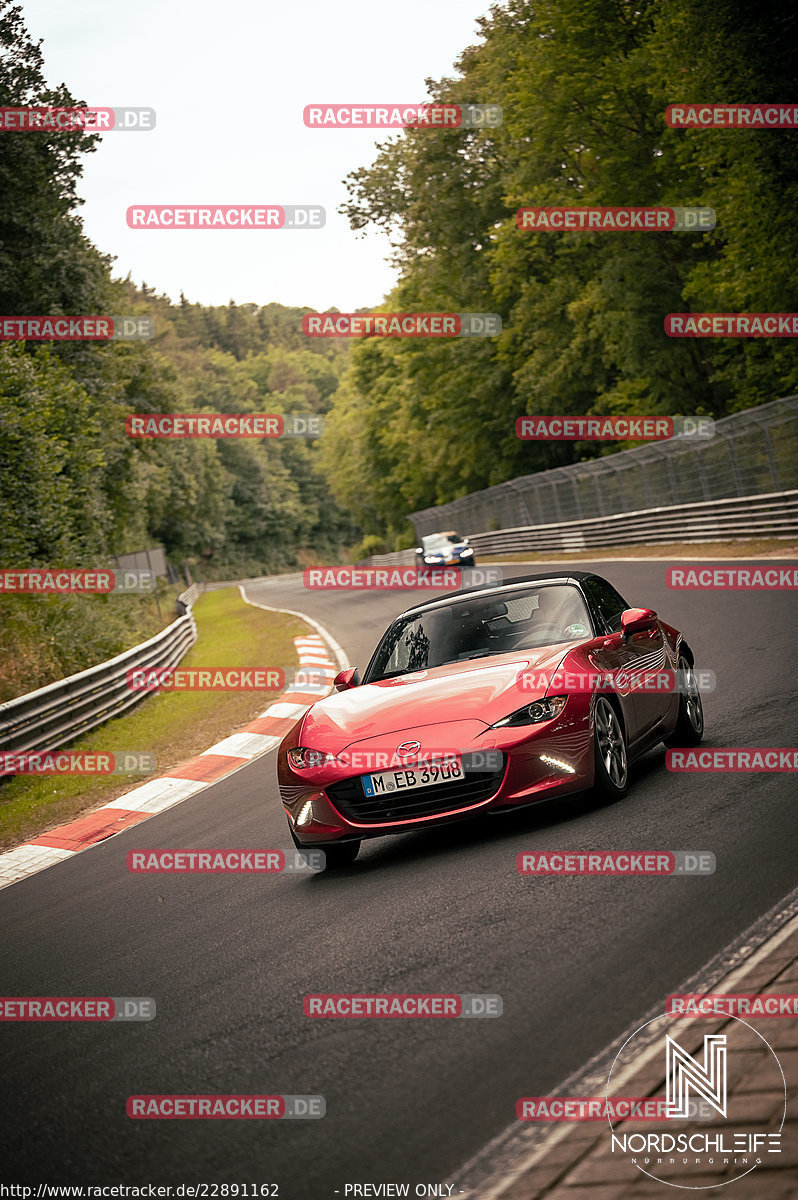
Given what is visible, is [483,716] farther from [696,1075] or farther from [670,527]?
[670,527]

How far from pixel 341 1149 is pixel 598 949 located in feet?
5.07

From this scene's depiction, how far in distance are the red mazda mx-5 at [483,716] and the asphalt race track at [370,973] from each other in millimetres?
288

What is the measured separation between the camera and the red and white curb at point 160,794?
9768 millimetres

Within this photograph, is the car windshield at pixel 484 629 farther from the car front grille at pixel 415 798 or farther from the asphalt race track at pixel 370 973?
the car front grille at pixel 415 798

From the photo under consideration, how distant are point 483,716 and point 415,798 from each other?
56 centimetres

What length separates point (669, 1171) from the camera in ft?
9.46

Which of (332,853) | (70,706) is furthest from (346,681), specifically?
(70,706)

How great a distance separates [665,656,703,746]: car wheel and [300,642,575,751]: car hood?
1.28 metres

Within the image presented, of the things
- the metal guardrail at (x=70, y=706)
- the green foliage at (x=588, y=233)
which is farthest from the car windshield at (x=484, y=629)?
the green foliage at (x=588, y=233)

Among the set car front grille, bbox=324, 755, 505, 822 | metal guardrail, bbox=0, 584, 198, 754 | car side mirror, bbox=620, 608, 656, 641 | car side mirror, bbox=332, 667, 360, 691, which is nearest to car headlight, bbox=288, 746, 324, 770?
car front grille, bbox=324, 755, 505, 822

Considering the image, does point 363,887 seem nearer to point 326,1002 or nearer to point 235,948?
point 235,948

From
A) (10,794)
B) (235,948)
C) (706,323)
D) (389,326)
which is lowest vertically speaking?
(10,794)

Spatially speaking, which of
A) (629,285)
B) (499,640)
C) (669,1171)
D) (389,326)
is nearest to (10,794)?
(499,640)

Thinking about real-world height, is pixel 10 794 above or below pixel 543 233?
below
